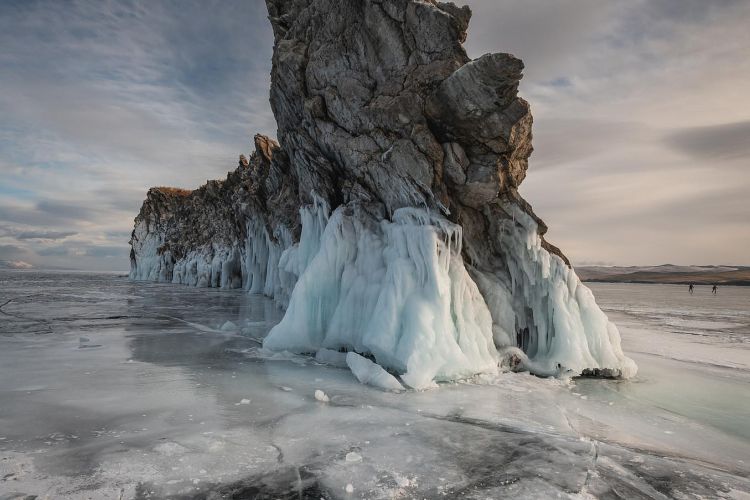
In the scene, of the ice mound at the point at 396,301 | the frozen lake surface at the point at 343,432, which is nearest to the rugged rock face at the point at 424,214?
the ice mound at the point at 396,301

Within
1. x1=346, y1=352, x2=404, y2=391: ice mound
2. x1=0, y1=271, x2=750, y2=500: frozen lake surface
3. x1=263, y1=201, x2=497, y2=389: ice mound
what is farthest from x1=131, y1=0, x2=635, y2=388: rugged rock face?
x1=0, y1=271, x2=750, y2=500: frozen lake surface

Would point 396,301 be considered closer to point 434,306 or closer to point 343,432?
point 434,306

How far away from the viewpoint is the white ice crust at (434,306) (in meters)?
9.94

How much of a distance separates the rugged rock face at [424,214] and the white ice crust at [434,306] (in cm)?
3

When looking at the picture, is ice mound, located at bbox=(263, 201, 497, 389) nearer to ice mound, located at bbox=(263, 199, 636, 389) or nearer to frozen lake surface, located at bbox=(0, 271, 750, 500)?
ice mound, located at bbox=(263, 199, 636, 389)

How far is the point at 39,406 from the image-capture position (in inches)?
281

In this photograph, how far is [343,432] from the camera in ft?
20.5

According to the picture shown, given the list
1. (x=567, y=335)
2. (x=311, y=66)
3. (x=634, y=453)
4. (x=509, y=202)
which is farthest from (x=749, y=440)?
(x=311, y=66)

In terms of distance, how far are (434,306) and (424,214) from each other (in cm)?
261

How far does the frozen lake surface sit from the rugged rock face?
3.74 feet

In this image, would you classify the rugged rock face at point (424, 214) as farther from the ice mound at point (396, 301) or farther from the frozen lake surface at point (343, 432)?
the frozen lake surface at point (343, 432)

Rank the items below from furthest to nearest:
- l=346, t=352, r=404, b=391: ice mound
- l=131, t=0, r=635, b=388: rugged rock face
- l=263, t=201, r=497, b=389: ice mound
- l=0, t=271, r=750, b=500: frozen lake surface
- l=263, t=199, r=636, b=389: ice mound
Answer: l=131, t=0, r=635, b=388: rugged rock face → l=263, t=199, r=636, b=389: ice mound → l=263, t=201, r=497, b=389: ice mound → l=346, t=352, r=404, b=391: ice mound → l=0, t=271, r=750, b=500: frozen lake surface

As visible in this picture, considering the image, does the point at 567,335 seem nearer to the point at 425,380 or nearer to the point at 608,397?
the point at 608,397

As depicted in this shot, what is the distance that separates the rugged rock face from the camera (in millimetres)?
10383
